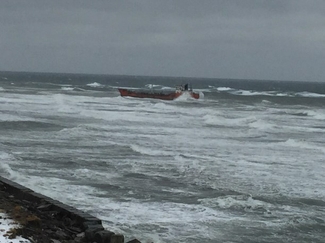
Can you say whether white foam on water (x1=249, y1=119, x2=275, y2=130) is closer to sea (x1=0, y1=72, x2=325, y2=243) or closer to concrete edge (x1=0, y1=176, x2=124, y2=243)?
sea (x1=0, y1=72, x2=325, y2=243)

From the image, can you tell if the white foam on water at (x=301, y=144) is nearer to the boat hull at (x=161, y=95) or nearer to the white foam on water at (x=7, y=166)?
the white foam on water at (x=7, y=166)

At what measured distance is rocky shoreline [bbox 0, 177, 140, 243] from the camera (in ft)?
31.9

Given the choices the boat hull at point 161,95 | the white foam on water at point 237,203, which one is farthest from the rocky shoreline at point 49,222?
the boat hull at point 161,95

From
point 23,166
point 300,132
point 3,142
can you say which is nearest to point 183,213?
point 23,166

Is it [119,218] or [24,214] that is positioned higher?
[24,214]

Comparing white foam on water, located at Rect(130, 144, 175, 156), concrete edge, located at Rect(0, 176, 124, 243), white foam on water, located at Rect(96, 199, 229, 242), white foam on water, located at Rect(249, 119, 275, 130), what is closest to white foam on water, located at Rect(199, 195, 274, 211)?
white foam on water, located at Rect(96, 199, 229, 242)

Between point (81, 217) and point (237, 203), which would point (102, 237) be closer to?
point (81, 217)

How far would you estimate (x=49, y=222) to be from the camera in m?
10.9

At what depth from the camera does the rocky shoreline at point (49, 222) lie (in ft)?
31.9

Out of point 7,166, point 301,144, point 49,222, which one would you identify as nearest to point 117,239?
point 49,222

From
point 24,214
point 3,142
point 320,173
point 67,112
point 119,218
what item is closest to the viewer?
point 24,214

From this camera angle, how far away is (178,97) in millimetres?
71625

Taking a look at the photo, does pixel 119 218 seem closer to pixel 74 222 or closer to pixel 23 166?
pixel 74 222

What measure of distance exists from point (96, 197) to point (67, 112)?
28.8m
